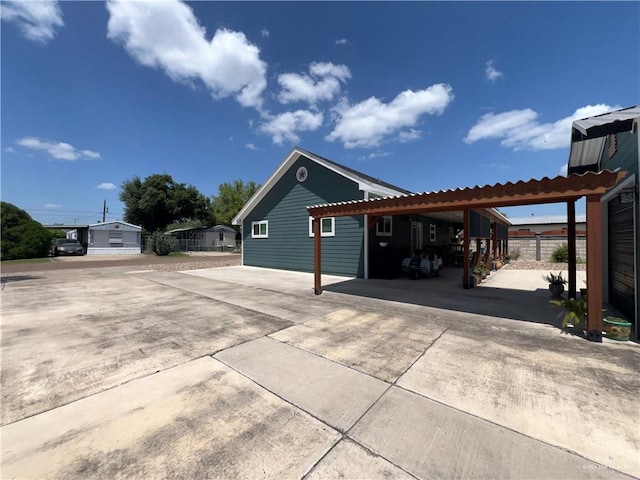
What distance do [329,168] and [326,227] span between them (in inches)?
93.0

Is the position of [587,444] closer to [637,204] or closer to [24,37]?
[637,204]

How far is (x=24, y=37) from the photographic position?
8.18 metres

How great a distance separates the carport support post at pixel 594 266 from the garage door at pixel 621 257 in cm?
119

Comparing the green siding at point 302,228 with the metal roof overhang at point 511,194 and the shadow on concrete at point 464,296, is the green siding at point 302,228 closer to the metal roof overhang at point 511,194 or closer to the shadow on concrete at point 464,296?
the shadow on concrete at point 464,296

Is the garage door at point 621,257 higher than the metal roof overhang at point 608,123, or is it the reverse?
the metal roof overhang at point 608,123

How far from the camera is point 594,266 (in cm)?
382

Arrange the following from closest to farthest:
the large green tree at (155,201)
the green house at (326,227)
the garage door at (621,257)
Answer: the garage door at (621,257)
the green house at (326,227)
the large green tree at (155,201)

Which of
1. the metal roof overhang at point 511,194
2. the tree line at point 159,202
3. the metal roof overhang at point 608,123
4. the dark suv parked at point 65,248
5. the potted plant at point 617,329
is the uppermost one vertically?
the tree line at point 159,202

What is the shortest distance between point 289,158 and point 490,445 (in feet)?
38.3

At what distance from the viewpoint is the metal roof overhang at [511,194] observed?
3.81 meters

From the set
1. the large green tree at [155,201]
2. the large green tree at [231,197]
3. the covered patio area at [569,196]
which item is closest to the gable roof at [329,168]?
the covered patio area at [569,196]

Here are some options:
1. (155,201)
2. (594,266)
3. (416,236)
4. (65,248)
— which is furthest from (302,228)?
(155,201)

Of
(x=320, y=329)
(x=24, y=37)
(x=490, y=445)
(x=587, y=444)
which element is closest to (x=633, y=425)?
(x=587, y=444)

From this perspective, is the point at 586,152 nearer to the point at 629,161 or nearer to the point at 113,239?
the point at 629,161
